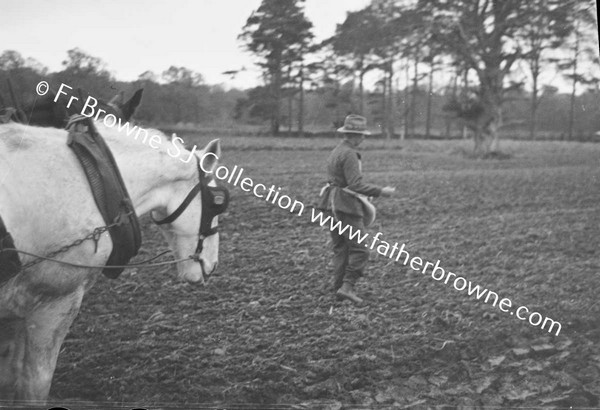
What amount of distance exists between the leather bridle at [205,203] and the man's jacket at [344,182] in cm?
41

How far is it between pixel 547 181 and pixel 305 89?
3.76 ft

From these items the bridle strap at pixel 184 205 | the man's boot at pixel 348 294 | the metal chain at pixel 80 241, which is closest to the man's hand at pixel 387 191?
the man's boot at pixel 348 294

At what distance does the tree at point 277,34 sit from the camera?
2098mm

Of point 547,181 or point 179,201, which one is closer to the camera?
point 179,201

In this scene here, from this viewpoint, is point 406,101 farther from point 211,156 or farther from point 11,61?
point 11,61

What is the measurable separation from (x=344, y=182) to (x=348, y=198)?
0.22 ft

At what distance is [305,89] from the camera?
6.98ft

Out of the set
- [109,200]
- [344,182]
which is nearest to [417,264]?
[344,182]

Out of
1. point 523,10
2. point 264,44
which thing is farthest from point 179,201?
point 523,10

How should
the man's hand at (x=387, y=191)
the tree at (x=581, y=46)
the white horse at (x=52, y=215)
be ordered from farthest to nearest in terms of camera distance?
the man's hand at (x=387, y=191) < the tree at (x=581, y=46) < the white horse at (x=52, y=215)

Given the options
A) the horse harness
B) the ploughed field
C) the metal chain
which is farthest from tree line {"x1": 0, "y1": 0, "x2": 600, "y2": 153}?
the metal chain

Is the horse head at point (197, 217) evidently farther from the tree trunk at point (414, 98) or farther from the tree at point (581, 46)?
the tree at point (581, 46)

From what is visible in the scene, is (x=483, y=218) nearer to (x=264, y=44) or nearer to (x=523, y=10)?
(x=523, y=10)

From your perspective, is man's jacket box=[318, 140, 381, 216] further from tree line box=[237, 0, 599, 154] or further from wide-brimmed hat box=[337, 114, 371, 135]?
tree line box=[237, 0, 599, 154]
